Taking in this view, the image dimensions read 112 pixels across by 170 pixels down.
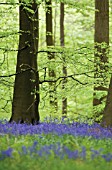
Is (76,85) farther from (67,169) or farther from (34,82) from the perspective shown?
(67,169)

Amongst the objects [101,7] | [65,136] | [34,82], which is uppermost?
[101,7]

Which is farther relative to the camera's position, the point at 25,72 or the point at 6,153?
the point at 25,72

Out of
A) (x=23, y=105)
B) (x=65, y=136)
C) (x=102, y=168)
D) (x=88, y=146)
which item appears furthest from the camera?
(x=23, y=105)

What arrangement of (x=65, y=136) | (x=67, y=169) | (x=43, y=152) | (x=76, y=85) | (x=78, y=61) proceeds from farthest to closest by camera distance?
(x=76, y=85)
(x=78, y=61)
(x=65, y=136)
(x=43, y=152)
(x=67, y=169)

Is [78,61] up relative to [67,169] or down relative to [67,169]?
up

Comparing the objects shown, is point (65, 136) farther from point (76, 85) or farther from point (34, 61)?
point (76, 85)

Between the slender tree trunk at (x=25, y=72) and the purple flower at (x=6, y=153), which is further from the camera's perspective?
the slender tree trunk at (x=25, y=72)

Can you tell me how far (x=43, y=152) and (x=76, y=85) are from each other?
9118 millimetres

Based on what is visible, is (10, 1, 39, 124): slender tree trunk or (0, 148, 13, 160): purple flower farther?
(10, 1, 39, 124): slender tree trunk

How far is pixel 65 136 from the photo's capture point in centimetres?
732

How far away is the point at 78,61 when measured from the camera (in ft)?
43.7

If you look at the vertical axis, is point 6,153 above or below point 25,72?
below

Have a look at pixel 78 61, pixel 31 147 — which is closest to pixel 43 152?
pixel 31 147

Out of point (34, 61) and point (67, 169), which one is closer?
point (67, 169)
